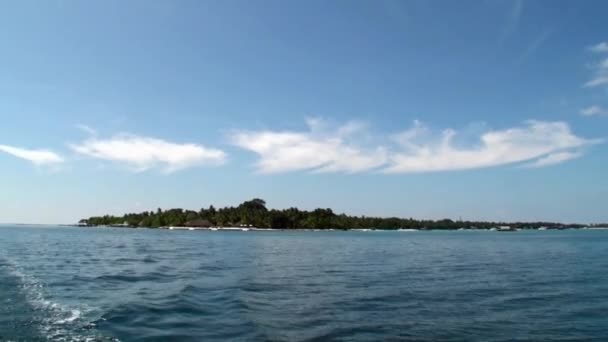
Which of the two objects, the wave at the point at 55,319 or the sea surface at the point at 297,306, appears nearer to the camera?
the wave at the point at 55,319

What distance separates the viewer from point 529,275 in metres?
39.5

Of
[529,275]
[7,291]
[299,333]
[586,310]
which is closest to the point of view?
[299,333]

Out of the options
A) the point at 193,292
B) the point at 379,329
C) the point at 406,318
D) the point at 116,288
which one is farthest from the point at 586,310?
the point at 116,288

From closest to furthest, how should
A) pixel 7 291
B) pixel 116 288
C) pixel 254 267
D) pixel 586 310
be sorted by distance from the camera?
pixel 586 310 → pixel 7 291 → pixel 116 288 → pixel 254 267

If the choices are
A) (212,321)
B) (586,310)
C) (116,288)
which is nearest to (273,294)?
(212,321)

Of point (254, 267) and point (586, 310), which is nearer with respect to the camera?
point (586, 310)

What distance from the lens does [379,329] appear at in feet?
63.6

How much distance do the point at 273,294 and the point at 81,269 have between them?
21.2m

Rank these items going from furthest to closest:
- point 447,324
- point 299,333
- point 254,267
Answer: point 254,267 < point 447,324 < point 299,333

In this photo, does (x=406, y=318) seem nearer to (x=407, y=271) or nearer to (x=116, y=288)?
(x=116, y=288)

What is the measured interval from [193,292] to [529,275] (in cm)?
2782

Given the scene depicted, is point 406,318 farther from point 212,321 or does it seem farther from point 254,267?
point 254,267

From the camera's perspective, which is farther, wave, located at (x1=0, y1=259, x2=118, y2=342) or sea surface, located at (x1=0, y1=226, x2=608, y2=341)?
sea surface, located at (x1=0, y1=226, x2=608, y2=341)

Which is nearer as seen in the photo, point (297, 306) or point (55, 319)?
point (55, 319)
